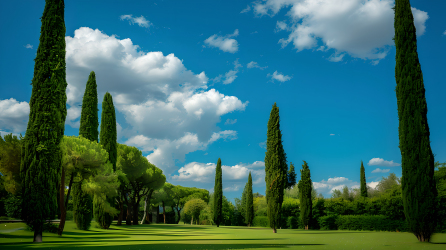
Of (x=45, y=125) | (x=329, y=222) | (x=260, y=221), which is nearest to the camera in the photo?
(x=45, y=125)

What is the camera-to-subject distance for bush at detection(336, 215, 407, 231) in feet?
86.7

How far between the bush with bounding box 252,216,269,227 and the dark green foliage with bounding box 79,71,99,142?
27.2 m

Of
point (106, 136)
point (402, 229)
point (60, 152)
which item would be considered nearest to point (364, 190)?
point (402, 229)

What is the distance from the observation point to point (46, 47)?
1487 centimetres

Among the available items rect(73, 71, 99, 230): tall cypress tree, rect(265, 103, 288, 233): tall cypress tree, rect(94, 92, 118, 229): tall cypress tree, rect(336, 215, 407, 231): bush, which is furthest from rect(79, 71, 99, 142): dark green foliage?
rect(336, 215, 407, 231): bush

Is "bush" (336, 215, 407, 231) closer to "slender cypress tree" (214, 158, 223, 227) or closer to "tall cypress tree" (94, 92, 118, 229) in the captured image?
"slender cypress tree" (214, 158, 223, 227)

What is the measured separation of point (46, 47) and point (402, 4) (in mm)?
18913

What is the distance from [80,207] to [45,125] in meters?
10.0

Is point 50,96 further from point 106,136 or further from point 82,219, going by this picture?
point 106,136

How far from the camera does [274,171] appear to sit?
966 inches

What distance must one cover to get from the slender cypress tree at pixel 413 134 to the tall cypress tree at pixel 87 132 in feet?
67.3

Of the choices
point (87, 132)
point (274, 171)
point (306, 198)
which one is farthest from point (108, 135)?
point (306, 198)

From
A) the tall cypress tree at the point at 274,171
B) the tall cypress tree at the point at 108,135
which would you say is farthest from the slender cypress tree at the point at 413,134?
Result: the tall cypress tree at the point at 108,135

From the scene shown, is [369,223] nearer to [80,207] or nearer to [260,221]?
[260,221]
